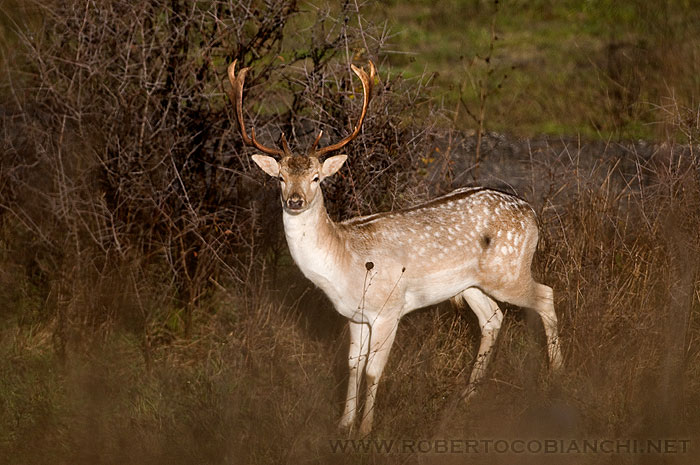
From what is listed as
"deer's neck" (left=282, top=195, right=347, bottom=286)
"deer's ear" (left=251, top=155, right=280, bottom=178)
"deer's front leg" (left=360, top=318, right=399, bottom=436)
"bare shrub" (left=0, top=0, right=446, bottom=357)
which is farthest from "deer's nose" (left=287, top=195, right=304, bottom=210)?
"bare shrub" (left=0, top=0, right=446, bottom=357)

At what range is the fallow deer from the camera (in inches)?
192

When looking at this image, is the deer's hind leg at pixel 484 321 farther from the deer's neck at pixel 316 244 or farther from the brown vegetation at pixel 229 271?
the deer's neck at pixel 316 244

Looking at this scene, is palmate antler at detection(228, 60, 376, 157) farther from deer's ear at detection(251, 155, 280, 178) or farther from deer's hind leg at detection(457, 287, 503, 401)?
deer's hind leg at detection(457, 287, 503, 401)

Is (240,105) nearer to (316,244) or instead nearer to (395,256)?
(316,244)

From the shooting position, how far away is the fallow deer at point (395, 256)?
16.0 feet

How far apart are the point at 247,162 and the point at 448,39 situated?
9.57 m

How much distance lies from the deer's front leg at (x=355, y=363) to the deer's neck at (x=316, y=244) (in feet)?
1.42

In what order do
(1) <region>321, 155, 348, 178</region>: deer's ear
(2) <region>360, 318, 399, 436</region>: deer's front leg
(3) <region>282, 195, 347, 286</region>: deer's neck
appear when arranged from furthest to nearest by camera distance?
(2) <region>360, 318, 399, 436</region>: deer's front leg → (1) <region>321, 155, 348, 178</region>: deer's ear → (3) <region>282, 195, 347, 286</region>: deer's neck

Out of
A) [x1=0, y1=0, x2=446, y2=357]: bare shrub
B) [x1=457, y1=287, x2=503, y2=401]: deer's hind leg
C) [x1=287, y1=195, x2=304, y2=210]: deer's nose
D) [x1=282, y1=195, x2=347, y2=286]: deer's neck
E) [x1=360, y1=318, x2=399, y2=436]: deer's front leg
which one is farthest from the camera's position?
[x1=0, y1=0, x2=446, y2=357]: bare shrub

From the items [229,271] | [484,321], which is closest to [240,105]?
[229,271]

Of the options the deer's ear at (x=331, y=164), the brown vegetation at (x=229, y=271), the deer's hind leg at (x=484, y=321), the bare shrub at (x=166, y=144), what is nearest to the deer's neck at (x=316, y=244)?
the deer's ear at (x=331, y=164)

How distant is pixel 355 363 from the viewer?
5.22m

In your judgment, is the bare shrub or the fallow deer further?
the bare shrub

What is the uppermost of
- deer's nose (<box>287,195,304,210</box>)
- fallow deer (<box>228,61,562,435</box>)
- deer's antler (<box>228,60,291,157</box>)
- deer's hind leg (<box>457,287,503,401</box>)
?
deer's antler (<box>228,60,291,157</box>)
